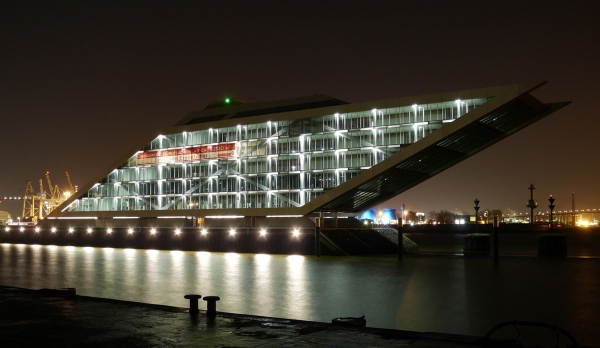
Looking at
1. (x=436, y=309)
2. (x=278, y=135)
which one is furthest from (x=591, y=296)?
(x=278, y=135)

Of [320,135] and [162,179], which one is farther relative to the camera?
[162,179]

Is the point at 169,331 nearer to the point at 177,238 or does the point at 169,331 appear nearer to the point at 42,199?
the point at 177,238

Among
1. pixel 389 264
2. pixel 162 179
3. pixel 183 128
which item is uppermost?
pixel 183 128

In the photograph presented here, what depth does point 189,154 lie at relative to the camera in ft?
234

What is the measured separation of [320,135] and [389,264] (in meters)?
23.6

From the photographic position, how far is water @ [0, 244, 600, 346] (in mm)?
18156

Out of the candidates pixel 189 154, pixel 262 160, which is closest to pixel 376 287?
pixel 262 160

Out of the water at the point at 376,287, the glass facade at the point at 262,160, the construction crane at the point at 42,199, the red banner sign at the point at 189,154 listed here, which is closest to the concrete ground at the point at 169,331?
the water at the point at 376,287

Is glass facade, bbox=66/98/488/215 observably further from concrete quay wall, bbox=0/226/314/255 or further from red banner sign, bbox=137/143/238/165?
concrete quay wall, bbox=0/226/314/255

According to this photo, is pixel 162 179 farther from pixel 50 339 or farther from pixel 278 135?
pixel 50 339

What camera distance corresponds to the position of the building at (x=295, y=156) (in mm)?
51906

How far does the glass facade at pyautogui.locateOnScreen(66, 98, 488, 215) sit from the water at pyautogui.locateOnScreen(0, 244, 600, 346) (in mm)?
17276

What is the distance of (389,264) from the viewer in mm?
39438

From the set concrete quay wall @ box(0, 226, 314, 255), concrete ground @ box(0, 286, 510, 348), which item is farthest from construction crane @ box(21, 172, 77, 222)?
concrete ground @ box(0, 286, 510, 348)
